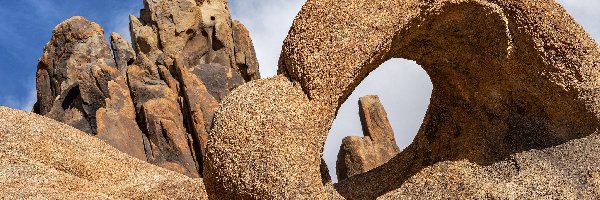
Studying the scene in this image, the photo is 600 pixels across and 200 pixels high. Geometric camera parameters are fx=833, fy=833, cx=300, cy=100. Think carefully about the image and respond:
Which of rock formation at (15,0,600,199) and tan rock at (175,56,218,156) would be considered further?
tan rock at (175,56,218,156)

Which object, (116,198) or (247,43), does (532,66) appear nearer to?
(116,198)

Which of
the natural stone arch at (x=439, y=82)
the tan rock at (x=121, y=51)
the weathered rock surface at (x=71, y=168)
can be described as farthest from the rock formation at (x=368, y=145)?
the tan rock at (x=121, y=51)

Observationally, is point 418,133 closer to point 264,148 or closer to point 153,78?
point 264,148

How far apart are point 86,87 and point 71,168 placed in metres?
14.0

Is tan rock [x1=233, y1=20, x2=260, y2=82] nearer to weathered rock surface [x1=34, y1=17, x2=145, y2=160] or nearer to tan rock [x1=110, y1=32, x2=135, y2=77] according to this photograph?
tan rock [x1=110, y1=32, x2=135, y2=77]

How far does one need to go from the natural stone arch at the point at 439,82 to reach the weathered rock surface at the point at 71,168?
9.90 feet

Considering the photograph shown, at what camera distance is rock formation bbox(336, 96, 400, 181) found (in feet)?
54.3

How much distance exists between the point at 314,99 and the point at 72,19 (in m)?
24.0

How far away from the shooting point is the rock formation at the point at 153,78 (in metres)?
22.8

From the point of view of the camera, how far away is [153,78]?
84.2 feet

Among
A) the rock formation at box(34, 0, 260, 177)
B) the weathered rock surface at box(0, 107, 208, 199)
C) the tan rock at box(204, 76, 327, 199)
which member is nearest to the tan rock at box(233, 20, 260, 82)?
the rock formation at box(34, 0, 260, 177)

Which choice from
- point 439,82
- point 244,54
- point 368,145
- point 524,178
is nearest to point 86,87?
point 244,54

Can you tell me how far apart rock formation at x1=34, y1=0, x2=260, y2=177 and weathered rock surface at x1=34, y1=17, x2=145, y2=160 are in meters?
0.03

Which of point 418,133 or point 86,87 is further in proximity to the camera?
point 86,87
